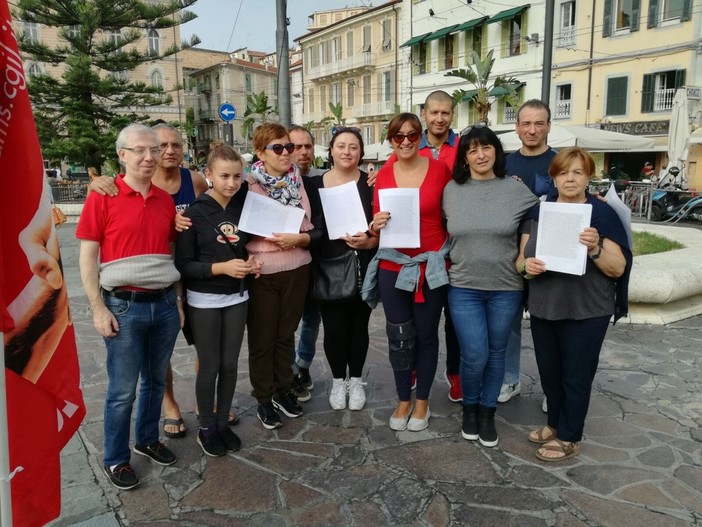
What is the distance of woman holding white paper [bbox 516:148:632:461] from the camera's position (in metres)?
3.05

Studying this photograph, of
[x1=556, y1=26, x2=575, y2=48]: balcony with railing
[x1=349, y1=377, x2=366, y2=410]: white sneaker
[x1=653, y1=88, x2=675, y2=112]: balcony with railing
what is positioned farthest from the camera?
[x1=556, y1=26, x2=575, y2=48]: balcony with railing

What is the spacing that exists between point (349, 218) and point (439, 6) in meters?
32.0

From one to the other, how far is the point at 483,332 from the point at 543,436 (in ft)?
2.56

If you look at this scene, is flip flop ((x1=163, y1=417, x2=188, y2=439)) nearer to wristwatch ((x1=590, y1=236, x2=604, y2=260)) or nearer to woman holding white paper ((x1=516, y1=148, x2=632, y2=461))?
woman holding white paper ((x1=516, y1=148, x2=632, y2=461))

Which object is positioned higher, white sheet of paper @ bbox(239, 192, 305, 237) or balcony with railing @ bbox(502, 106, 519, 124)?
balcony with railing @ bbox(502, 106, 519, 124)

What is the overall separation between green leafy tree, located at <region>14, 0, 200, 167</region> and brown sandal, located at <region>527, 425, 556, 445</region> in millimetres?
21103

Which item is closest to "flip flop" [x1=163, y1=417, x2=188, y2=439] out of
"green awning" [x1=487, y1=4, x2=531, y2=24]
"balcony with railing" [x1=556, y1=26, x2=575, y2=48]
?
"balcony with railing" [x1=556, y1=26, x2=575, y2=48]

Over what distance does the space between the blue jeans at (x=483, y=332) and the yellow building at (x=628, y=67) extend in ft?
70.3

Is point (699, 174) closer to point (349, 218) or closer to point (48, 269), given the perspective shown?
point (349, 218)

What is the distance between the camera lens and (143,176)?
300cm

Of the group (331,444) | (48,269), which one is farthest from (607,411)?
(48,269)

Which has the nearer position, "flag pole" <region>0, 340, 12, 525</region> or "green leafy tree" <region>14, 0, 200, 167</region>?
"flag pole" <region>0, 340, 12, 525</region>

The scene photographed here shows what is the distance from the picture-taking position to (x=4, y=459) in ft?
5.80

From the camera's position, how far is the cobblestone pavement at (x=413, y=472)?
287cm
